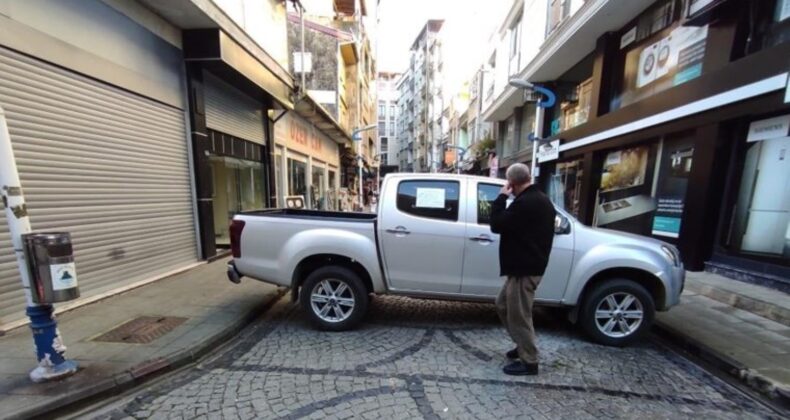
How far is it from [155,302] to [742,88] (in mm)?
9663

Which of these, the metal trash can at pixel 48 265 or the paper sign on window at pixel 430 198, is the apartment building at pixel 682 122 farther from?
the metal trash can at pixel 48 265

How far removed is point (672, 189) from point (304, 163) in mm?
12842

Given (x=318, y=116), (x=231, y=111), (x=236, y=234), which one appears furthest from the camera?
(x=318, y=116)

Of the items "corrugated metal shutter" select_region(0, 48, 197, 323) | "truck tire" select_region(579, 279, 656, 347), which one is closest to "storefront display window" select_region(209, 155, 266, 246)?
"corrugated metal shutter" select_region(0, 48, 197, 323)

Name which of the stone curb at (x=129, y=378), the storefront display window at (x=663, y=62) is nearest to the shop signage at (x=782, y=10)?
the storefront display window at (x=663, y=62)

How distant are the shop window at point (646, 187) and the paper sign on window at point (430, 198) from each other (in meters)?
6.16

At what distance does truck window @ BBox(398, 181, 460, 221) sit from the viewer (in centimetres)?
430

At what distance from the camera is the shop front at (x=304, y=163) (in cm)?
1245

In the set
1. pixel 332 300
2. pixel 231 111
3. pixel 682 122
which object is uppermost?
pixel 231 111

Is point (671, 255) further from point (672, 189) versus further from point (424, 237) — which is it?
point (672, 189)

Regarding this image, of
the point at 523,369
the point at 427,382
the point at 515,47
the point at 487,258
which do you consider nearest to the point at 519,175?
the point at 487,258

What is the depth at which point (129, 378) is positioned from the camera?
3.09 metres

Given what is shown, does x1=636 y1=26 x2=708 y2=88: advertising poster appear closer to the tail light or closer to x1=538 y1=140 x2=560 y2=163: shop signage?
x1=538 y1=140 x2=560 y2=163: shop signage

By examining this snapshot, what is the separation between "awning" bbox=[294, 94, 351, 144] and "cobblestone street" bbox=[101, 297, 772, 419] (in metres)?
10.1
